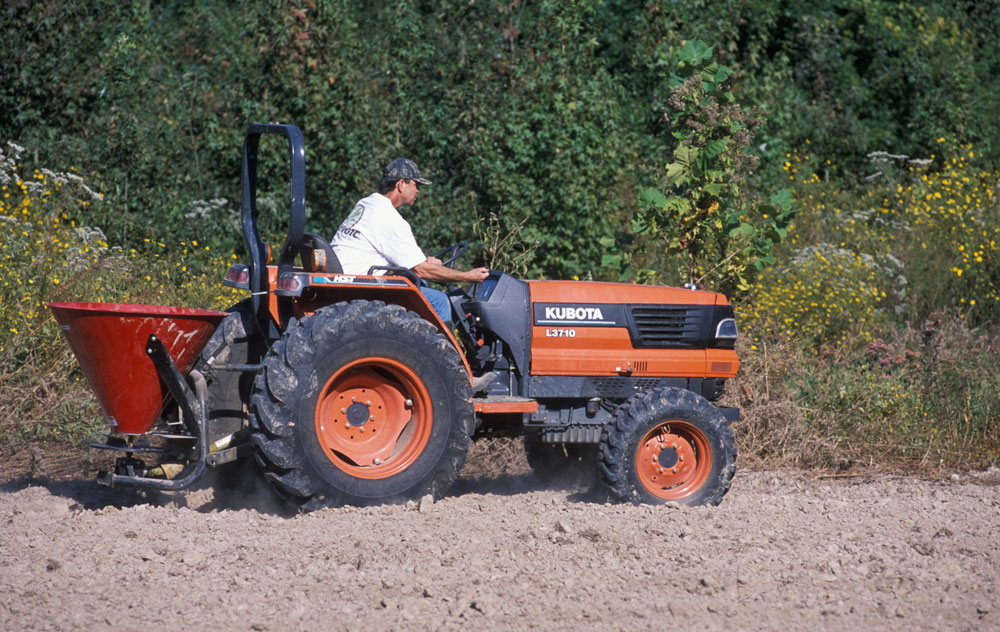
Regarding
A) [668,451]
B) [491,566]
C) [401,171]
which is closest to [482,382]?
[668,451]

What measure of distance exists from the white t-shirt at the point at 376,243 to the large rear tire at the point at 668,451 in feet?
5.01

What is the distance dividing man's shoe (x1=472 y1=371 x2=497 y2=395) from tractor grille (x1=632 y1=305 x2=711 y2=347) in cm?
93

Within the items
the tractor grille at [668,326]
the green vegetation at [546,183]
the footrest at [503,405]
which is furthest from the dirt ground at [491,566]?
the green vegetation at [546,183]

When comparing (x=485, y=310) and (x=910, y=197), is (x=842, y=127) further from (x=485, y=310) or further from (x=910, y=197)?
(x=485, y=310)

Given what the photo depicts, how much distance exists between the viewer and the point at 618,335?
6121 mm

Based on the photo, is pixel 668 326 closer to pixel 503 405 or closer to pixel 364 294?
pixel 503 405

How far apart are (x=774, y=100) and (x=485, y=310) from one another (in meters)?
8.63

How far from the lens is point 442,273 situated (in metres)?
5.66

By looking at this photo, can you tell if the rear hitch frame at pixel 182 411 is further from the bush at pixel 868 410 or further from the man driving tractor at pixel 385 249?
the bush at pixel 868 410

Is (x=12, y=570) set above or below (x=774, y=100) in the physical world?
below

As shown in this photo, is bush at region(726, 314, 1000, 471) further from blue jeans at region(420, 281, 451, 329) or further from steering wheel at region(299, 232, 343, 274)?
steering wheel at region(299, 232, 343, 274)

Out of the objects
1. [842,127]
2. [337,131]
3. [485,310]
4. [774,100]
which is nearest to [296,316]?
[485,310]

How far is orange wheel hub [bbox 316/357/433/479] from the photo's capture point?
212 inches

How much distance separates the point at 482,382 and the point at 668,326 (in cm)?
127
